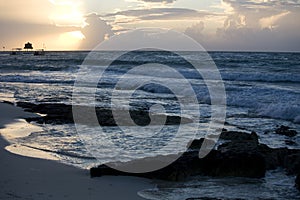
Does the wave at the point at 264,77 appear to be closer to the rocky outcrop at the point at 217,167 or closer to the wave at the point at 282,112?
the wave at the point at 282,112

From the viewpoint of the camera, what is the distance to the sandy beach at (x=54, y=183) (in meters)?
5.32

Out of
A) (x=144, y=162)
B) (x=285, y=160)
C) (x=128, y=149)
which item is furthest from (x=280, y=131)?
(x=144, y=162)

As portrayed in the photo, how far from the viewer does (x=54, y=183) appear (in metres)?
5.90

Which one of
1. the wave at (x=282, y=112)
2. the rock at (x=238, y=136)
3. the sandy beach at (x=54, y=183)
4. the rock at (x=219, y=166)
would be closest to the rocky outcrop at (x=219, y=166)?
the rock at (x=219, y=166)

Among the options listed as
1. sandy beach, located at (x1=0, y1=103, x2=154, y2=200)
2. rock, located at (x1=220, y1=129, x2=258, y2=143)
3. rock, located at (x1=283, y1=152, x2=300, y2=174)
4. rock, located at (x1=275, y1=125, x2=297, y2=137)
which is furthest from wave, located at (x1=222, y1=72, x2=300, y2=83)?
sandy beach, located at (x1=0, y1=103, x2=154, y2=200)

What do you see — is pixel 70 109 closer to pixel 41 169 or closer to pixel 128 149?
pixel 128 149

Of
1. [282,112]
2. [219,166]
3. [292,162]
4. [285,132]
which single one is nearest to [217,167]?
[219,166]

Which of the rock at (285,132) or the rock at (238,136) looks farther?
the rock at (285,132)

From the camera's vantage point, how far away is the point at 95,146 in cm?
861

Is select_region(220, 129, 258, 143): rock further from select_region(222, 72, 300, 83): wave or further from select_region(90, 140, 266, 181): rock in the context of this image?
select_region(222, 72, 300, 83): wave

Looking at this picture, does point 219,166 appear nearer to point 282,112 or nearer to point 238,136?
point 238,136

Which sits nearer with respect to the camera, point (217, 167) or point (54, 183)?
point (54, 183)

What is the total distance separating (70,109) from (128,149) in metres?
5.62

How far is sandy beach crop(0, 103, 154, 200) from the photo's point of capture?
210 inches
